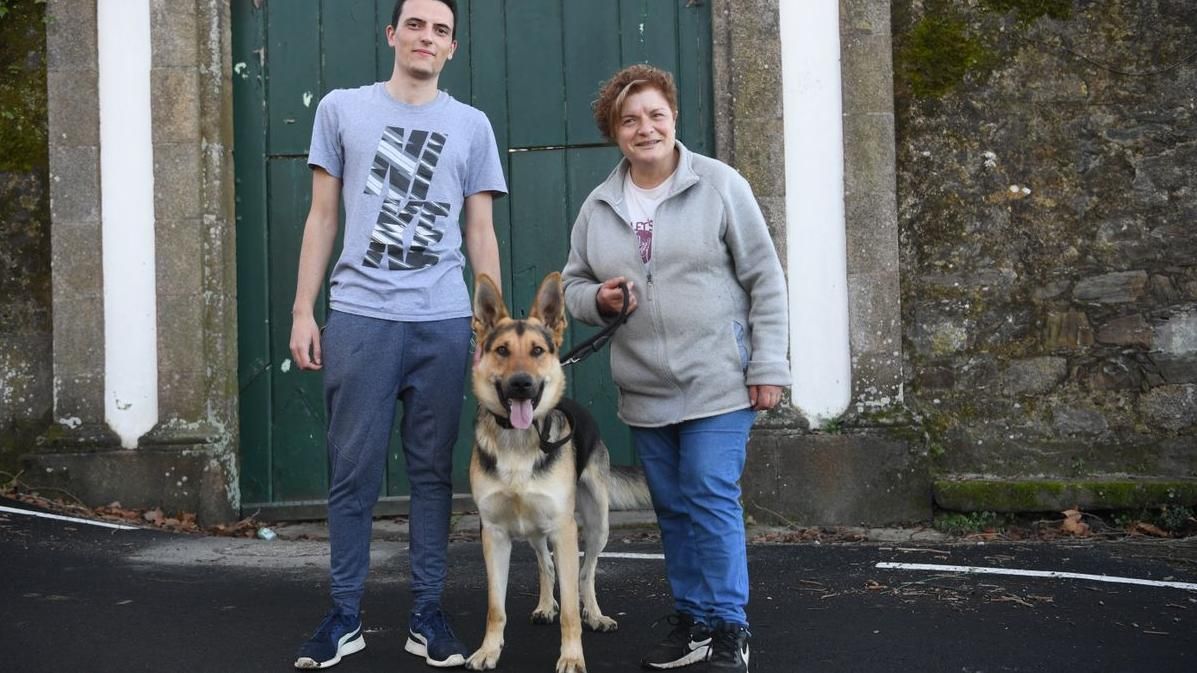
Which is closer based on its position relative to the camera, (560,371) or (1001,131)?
(560,371)

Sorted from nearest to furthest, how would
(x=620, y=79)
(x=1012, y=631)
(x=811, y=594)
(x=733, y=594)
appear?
(x=733, y=594), (x=620, y=79), (x=1012, y=631), (x=811, y=594)

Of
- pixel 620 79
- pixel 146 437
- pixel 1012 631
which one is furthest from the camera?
pixel 146 437

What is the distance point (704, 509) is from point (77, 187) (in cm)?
460

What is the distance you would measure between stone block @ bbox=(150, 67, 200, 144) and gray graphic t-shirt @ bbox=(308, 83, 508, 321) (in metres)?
3.08

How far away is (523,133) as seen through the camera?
6590mm

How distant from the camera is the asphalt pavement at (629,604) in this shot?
11.9ft

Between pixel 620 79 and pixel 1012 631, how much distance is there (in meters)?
2.38

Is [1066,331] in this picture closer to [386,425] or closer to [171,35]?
[386,425]

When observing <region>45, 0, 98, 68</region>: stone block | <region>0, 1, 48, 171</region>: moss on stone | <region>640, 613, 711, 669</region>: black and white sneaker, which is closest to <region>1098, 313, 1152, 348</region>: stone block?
<region>640, 613, 711, 669</region>: black and white sneaker

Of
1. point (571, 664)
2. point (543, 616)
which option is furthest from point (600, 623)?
point (571, 664)

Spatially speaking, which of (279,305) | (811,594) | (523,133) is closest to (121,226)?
(279,305)

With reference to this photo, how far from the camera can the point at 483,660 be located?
3.47 m

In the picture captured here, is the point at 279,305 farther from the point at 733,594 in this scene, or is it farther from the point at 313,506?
the point at 733,594

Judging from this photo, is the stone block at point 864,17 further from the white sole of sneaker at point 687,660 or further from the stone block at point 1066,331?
the white sole of sneaker at point 687,660
